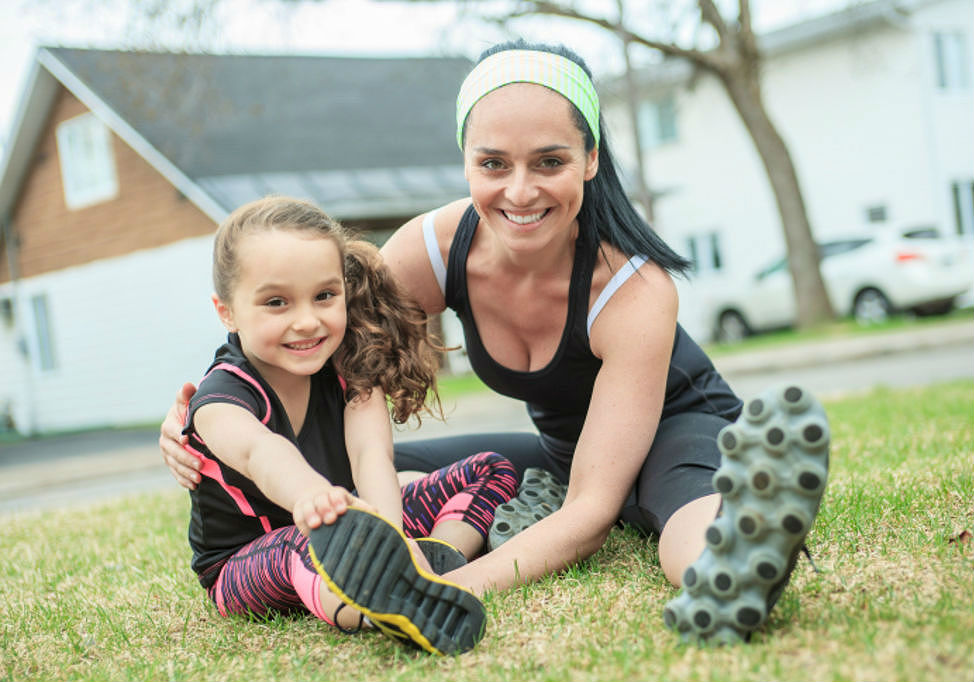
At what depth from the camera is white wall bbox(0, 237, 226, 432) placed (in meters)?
16.3

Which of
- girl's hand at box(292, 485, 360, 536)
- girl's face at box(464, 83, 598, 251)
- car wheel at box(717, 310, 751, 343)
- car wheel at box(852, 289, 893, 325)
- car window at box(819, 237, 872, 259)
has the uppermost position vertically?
girl's face at box(464, 83, 598, 251)

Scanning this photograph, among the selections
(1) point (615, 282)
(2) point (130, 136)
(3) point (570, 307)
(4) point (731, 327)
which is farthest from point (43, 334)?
(1) point (615, 282)

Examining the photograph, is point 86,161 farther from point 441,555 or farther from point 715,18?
point 441,555

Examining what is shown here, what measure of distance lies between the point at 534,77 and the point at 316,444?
125 centimetres

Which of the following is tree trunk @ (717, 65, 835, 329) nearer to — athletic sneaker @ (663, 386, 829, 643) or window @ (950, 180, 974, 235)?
window @ (950, 180, 974, 235)

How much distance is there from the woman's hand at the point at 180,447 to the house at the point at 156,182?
39.0 ft

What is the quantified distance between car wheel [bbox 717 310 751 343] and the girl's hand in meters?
16.6

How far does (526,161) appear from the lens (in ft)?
8.84

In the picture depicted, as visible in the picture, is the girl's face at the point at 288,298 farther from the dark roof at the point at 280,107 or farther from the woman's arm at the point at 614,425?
the dark roof at the point at 280,107

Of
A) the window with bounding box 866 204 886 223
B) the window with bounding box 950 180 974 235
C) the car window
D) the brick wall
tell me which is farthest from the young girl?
the window with bounding box 950 180 974 235

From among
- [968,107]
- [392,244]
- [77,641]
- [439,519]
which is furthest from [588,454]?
[968,107]

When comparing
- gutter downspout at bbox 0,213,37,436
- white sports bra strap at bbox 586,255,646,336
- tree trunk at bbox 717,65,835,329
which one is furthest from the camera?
gutter downspout at bbox 0,213,37,436

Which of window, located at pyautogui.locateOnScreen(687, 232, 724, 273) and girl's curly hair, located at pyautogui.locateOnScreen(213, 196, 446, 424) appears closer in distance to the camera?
girl's curly hair, located at pyautogui.locateOnScreen(213, 196, 446, 424)

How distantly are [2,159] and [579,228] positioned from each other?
17673 millimetres
